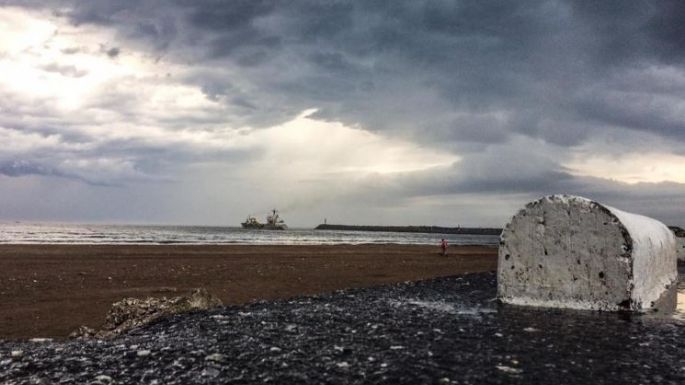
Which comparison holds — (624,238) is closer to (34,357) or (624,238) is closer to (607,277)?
(607,277)

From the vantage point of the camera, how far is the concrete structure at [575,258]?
378 inches

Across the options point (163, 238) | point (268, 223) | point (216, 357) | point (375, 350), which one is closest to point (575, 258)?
point (375, 350)

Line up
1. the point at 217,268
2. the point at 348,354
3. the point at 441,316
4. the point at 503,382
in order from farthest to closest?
the point at 217,268
the point at 441,316
the point at 348,354
the point at 503,382

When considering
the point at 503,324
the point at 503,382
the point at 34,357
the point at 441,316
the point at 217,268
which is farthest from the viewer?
the point at 217,268

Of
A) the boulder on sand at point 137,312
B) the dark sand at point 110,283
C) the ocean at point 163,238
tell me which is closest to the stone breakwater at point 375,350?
the boulder on sand at point 137,312

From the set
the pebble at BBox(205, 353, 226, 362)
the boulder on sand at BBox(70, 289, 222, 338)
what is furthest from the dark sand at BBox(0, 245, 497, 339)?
the pebble at BBox(205, 353, 226, 362)

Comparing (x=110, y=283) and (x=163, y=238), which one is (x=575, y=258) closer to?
(x=110, y=283)

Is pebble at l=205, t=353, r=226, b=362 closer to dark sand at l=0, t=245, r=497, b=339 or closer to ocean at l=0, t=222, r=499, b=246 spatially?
dark sand at l=0, t=245, r=497, b=339

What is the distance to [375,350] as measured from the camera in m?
6.05

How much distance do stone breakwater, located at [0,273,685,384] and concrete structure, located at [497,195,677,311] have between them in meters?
0.74

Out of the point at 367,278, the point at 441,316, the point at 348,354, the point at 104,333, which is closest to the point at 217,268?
the point at 367,278

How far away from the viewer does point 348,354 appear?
19.3ft

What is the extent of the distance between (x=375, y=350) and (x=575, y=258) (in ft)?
18.9

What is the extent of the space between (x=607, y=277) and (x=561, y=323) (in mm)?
2159
